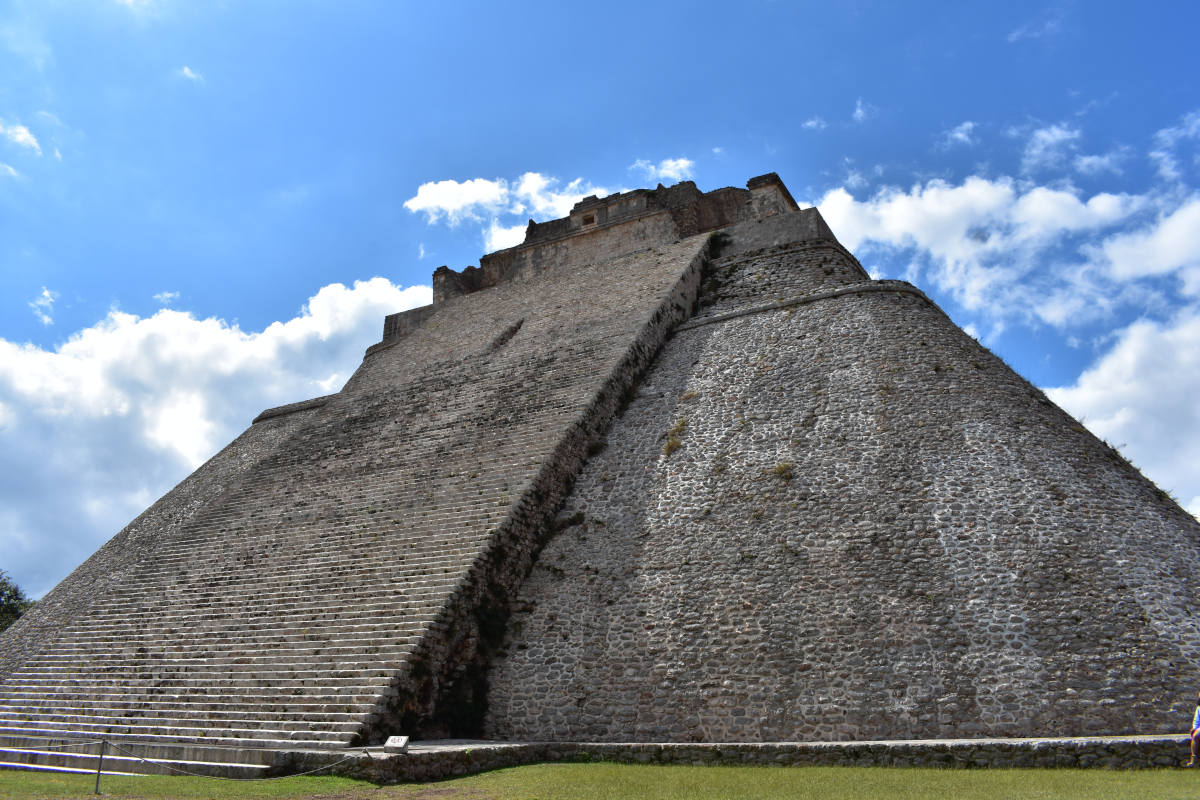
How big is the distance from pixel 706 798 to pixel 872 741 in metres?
1.85

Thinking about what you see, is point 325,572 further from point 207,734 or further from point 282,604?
point 207,734

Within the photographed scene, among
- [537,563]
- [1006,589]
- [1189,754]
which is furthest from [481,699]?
[1189,754]

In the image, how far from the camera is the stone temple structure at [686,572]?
6824mm

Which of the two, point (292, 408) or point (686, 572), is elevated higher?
point (292, 408)

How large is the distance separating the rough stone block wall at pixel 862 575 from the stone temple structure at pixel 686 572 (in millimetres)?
25

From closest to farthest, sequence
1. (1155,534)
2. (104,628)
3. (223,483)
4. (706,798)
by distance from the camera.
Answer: (706,798), (1155,534), (104,628), (223,483)

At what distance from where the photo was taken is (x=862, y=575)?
7.51 metres

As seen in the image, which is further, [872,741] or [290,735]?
[290,735]

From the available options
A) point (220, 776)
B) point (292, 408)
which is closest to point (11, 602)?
point (292, 408)

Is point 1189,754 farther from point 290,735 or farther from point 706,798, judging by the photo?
point 290,735

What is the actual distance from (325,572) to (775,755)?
537cm

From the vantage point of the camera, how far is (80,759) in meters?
7.09

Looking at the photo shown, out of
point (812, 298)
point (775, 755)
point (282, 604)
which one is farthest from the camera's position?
point (812, 298)

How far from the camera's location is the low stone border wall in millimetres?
5660
